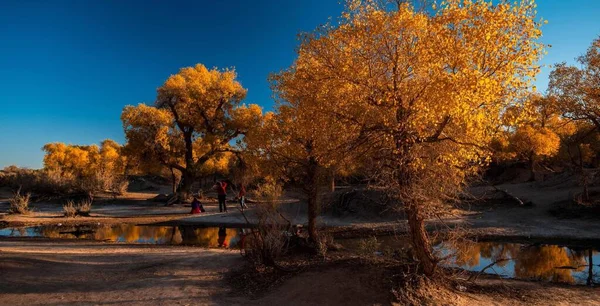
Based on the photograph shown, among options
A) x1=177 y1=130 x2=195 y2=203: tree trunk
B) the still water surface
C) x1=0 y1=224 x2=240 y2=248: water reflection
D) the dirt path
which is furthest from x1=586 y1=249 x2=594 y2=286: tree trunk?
x1=177 y1=130 x2=195 y2=203: tree trunk

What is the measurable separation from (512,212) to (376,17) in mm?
16974

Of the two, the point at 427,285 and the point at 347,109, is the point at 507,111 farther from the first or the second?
the point at 427,285

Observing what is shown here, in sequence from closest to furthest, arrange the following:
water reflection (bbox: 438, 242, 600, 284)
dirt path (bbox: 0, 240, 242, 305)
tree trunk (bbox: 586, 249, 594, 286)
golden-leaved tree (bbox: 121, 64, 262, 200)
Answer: dirt path (bbox: 0, 240, 242, 305) → tree trunk (bbox: 586, 249, 594, 286) → water reflection (bbox: 438, 242, 600, 284) → golden-leaved tree (bbox: 121, 64, 262, 200)

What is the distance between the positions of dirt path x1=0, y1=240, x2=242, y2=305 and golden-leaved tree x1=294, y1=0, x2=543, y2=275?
14.5ft

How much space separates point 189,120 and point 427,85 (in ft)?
89.3

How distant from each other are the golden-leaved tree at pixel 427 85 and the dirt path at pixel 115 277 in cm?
443

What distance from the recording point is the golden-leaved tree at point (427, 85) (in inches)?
254

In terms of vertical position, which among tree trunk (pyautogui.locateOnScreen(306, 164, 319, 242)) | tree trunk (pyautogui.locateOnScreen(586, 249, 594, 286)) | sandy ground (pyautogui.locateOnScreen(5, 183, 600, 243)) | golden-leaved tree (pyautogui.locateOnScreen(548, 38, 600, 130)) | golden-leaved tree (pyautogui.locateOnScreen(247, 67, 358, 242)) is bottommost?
tree trunk (pyautogui.locateOnScreen(586, 249, 594, 286))

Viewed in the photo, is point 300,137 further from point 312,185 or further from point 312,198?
point 312,198

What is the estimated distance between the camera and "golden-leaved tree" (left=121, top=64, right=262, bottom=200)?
29.8 m

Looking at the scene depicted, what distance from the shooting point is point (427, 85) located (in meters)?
6.69

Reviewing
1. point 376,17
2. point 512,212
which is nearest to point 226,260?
point 376,17

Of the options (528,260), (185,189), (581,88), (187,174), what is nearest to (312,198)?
(528,260)

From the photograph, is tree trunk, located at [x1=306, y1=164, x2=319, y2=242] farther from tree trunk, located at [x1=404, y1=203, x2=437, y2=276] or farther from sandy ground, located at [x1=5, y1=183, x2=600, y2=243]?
tree trunk, located at [x1=404, y1=203, x2=437, y2=276]
